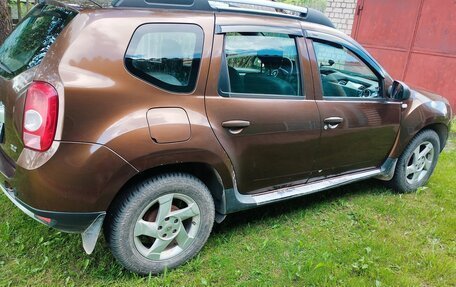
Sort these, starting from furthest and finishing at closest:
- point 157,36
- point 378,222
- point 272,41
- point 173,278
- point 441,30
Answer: point 441,30
point 378,222
point 272,41
point 173,278
point 157,36

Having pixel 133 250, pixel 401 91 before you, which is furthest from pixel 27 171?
pixel 401 91

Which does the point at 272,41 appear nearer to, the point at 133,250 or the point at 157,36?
the point at 157,36

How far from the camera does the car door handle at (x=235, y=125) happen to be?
261cm

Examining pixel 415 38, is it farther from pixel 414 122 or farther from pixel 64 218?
pixel 64 218

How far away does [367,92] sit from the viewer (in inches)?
140

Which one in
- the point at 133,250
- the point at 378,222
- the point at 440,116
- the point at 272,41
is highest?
the point at 272,41

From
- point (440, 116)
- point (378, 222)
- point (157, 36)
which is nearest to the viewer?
point (157, 36)

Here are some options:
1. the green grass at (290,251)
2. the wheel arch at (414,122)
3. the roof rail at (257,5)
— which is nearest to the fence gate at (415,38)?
the wheel arch at (414,122)

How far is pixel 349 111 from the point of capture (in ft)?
10.8

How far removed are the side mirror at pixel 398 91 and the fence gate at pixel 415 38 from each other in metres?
4.14

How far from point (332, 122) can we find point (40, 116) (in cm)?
212

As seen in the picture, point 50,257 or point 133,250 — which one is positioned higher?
point 133,250

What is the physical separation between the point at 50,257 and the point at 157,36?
165 centimetres

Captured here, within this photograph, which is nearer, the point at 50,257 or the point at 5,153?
the point at 5,153
